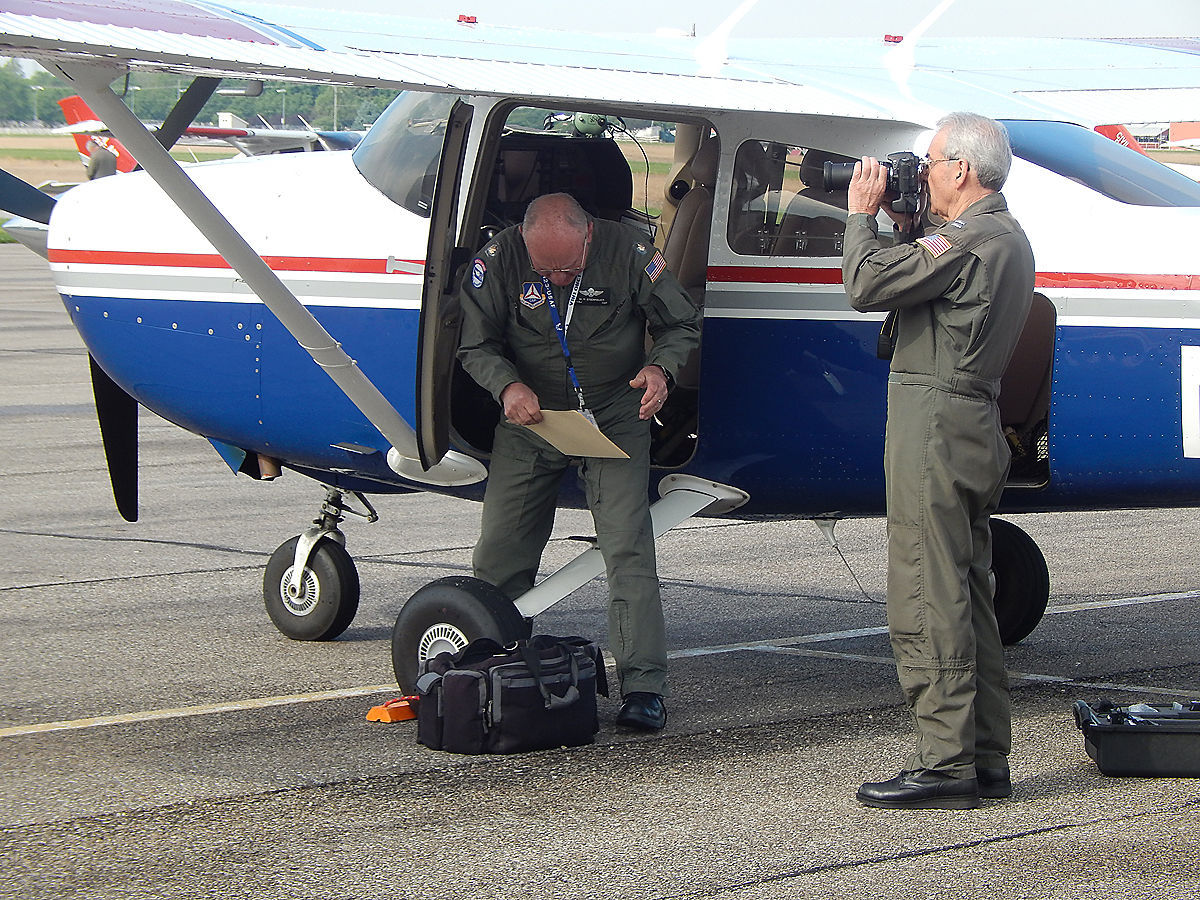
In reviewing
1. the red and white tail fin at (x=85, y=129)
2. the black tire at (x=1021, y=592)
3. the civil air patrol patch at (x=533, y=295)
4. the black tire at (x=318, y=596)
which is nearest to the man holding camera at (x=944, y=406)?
the civil air patrol patch at (x=533, y=295)

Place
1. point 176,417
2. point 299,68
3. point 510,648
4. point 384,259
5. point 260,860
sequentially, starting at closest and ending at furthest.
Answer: point 260,860
point 299,68
point 510,648
point 384,259
point 176,417

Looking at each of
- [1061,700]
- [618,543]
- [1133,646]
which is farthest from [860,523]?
[618,543]

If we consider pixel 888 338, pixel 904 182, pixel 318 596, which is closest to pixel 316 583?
pixel 318 596

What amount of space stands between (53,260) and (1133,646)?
4852mm

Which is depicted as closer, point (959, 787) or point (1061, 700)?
point (959, 787)

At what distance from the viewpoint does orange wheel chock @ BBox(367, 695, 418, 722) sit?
17.7 feet

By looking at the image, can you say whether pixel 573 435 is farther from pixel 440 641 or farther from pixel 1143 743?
pixel 1143 743

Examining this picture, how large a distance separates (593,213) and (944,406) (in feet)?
7.42

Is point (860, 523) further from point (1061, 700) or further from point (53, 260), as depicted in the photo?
point (53, 260)

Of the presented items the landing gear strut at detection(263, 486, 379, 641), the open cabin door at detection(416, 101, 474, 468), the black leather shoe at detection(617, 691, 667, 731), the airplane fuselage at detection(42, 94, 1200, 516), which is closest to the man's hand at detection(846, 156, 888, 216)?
the airplane fuselage at detection(42, 94, 1200, 516)

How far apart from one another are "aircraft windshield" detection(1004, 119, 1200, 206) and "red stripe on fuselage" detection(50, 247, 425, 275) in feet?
7.26

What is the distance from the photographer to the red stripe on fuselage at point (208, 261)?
585cm

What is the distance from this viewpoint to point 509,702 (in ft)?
16.3

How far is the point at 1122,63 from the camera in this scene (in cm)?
691
